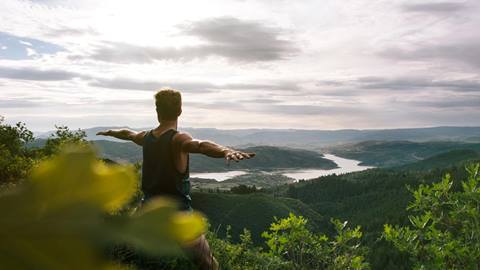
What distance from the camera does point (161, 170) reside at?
19.2 ft

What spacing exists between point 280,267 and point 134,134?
286 inches

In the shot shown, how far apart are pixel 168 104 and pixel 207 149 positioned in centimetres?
113

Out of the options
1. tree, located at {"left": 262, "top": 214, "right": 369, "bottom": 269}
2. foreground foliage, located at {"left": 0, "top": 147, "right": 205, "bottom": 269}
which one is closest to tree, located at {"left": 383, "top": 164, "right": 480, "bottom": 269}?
tree, located at {"left": 262, "top": 214, "right": 369, "bottom": 269}

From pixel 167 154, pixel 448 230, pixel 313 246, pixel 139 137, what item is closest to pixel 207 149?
pixel 167 154

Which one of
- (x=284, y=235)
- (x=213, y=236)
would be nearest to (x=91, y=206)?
(x=284, y=235)

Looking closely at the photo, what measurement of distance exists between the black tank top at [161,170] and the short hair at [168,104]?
237mm

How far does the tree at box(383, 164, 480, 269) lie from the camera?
30.8 ft

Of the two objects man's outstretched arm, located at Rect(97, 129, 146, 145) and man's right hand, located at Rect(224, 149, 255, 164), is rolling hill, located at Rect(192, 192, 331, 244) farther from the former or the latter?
man's right hand, located at Rect(224, 149, 255, 164)

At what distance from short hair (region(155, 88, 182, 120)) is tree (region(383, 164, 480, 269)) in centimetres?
606

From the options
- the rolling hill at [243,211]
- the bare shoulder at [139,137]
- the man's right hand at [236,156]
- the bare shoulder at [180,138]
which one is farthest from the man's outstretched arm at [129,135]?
the rolling hill at [243,211]

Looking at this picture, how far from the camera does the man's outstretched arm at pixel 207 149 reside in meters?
4.50

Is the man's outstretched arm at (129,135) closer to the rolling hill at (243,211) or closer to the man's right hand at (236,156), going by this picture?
the man's right hand at (236,156)

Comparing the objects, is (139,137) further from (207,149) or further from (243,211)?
(243,211)

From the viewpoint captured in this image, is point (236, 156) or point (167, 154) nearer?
point (236, 156)
